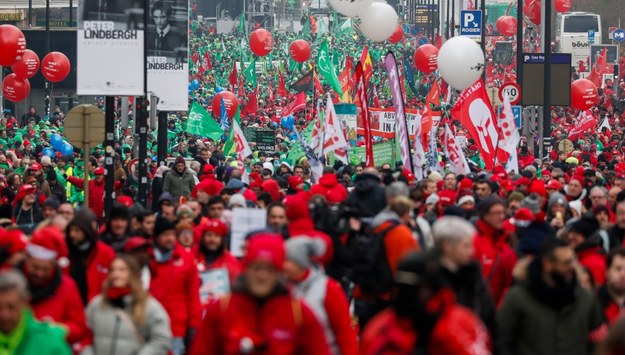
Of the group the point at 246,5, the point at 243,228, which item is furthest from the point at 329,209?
the point at 246,5

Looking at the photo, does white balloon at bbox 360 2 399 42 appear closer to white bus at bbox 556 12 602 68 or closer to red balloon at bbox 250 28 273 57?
red balloon at bbox 250 28 273 57

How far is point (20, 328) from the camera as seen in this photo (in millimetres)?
7441

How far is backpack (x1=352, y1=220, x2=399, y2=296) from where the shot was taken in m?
10.6

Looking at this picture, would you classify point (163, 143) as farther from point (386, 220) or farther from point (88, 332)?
point (88, 332)

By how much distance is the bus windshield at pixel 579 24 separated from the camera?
84.2 meters

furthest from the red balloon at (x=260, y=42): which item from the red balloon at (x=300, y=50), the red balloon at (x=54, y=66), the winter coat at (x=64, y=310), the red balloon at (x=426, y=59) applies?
the winter coat at (x=64, y=310)

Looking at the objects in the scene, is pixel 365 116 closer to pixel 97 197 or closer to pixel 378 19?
pixel 97 197

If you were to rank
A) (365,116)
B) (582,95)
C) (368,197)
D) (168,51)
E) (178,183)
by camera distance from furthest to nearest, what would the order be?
(582,95)
(168,51)
(178,183)
(365,116)
(368,197)

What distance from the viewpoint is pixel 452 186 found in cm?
1792

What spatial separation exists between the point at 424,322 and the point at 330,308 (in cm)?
133

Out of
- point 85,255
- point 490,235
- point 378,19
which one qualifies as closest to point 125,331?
point 85,255

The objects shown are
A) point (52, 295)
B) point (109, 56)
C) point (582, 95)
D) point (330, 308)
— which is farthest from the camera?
point (582, 95)

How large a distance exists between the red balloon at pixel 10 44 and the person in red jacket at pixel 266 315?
93.8 ft

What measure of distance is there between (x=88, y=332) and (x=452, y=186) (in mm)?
9595
